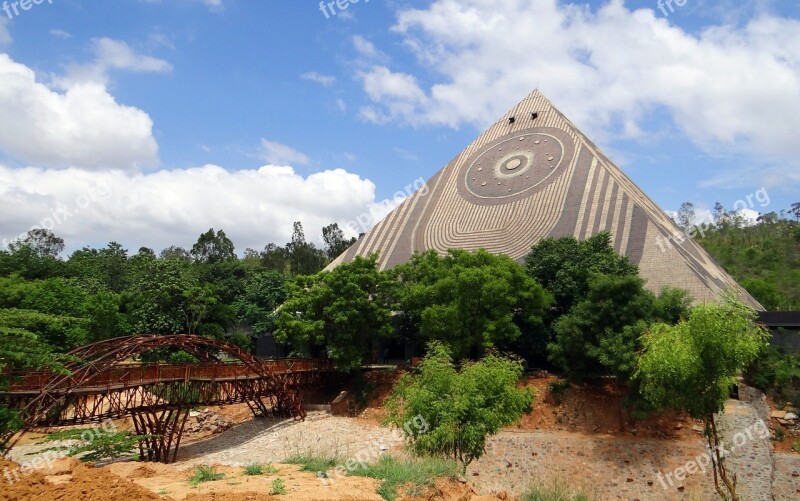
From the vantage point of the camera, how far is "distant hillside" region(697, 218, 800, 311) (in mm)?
38656

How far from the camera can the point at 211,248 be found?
5944 cm

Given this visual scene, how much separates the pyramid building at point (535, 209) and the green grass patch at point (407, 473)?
1916 cm

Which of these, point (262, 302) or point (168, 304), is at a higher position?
point (262, 302)

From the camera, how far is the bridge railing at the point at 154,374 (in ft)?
52.6

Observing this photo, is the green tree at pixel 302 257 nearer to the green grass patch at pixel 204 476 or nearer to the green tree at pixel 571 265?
the green tree at pixel 571 265

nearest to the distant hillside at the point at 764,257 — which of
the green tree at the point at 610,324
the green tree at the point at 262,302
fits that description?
the green tree at the point at 610,324

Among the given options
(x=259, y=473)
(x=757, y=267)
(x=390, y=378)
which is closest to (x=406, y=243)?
(x=390, y=378)

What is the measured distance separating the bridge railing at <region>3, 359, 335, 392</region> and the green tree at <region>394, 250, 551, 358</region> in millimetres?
6727

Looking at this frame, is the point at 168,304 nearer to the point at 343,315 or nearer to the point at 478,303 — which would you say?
the point at 343,315

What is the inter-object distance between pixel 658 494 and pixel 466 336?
31.8 ft

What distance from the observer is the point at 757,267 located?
2031 inches

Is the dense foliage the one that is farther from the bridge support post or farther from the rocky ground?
the bridge support post

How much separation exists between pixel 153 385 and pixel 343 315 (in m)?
9.12

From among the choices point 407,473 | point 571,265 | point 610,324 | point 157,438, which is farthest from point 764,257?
point 407,473
